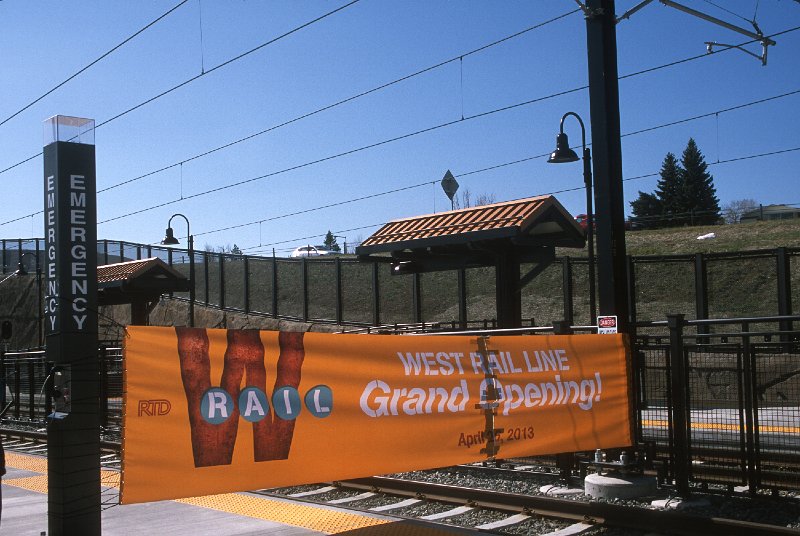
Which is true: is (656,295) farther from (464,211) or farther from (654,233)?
(464,211)

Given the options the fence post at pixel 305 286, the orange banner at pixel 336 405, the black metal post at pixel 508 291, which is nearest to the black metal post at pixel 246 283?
the fence post at pixel 305 286

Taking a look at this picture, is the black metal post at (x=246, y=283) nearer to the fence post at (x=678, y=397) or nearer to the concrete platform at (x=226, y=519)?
the concrete platform at (x=226, y=519)

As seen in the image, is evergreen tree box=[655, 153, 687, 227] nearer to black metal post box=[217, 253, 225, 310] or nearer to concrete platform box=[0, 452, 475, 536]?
black metal post box=[217, 253, 225, 310]

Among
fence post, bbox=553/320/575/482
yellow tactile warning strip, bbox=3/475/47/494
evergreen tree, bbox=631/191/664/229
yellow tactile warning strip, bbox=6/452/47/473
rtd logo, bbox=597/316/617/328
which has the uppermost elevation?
evergreen tree, bbox=631/191/664/229

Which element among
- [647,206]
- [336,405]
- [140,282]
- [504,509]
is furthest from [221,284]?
[647,206]

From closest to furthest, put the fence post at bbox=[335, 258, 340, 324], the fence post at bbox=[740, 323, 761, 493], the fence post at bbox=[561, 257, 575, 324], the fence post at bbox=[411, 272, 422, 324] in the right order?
the fence post at bbox=[740, 323, 761, 493]
the fence post at bbox=[561, 257, 575, 324]
the fence post at bbox=[411, 272, 422, 324]
the fence post at bbox=[335, 258, 340, 324]

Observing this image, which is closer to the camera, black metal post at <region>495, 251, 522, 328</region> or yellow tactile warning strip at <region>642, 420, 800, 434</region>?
yellow tactile warning strip at <region>642, 420, 800, 434</region>

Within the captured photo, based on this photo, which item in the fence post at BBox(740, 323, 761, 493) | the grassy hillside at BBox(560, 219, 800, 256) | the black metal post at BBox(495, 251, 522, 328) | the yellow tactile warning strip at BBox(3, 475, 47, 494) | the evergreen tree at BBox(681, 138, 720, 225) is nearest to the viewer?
the fence post at BBox(740, 323, 761, 493)

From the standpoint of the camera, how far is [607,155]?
35.0 ft

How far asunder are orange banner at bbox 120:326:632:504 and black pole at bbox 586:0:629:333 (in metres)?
1.10

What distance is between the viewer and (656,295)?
1570 inches

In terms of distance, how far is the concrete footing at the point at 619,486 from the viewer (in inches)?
382

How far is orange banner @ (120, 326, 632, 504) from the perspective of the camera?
6.34 meters

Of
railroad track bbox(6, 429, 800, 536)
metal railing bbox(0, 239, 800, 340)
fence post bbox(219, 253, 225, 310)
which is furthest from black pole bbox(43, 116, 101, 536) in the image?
fence post bbox(219, 253, 225, 310)
